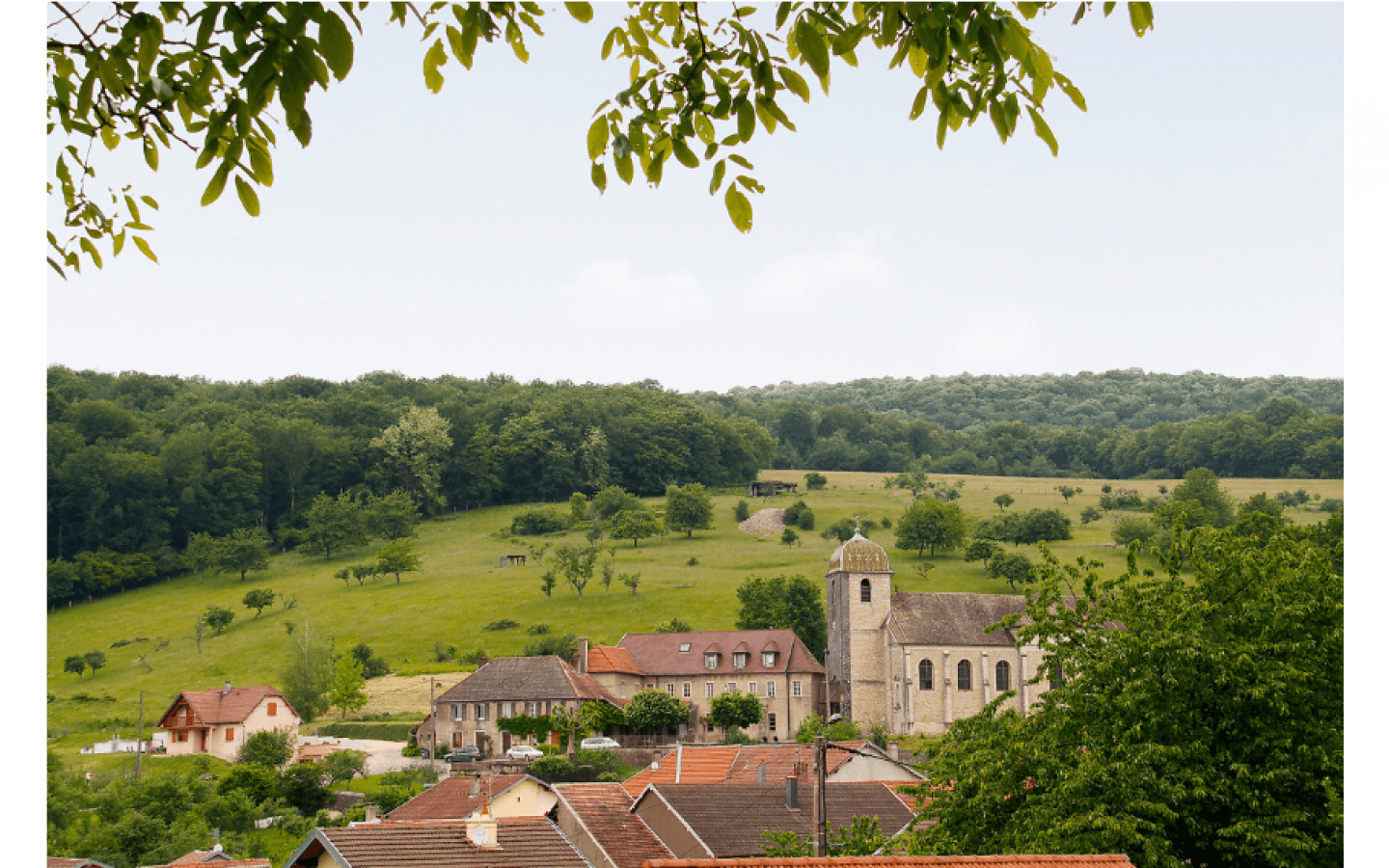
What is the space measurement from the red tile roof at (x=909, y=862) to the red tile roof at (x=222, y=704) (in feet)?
183

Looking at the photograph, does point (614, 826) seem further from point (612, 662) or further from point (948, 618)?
point (948, 618)

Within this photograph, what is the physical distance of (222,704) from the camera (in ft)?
207

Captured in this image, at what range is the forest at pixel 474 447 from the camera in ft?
333

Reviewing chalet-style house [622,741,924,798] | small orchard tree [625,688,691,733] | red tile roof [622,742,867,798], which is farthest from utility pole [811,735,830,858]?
small orchard tree [625,688,691,733]

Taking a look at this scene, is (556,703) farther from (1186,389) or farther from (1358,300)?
(1186,389)

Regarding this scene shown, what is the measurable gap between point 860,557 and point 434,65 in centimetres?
6724

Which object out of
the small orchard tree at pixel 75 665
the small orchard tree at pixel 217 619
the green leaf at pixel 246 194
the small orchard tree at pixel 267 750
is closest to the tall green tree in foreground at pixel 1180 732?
the green leaf at pixel 246 194

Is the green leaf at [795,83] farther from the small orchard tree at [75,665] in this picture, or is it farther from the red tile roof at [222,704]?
the small orchard tree at [75,665]

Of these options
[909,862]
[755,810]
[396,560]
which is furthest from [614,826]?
[396,560]

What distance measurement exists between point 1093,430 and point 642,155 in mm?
149995

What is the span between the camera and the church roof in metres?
68.4

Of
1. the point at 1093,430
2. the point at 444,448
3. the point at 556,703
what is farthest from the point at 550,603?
the point at 1093,430

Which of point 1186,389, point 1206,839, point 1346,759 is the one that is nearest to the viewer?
point 1346,759

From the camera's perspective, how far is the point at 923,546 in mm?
95750
